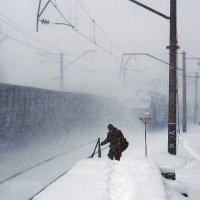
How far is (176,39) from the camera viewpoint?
55.9 feet

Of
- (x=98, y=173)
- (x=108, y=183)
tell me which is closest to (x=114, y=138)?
(x=98, y=173)

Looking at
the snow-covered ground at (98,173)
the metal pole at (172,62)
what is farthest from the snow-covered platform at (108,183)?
the metal pole at (172,62)

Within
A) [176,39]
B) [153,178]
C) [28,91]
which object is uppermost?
[176,39]

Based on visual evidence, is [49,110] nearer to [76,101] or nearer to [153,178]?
[76,101]

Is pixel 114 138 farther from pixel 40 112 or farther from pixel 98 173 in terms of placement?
pixel 40 112

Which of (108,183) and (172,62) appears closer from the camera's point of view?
(108,183)

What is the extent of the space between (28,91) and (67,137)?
6.44 m

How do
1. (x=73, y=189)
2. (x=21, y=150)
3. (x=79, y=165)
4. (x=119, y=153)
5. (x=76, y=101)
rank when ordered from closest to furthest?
(x=73, y=189) < (x=79, y=165) < (x=119, y=153) < (x=21, y=150) < (x=76, y=101)

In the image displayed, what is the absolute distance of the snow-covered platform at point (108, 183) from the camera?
231 inches

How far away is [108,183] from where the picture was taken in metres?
6.69

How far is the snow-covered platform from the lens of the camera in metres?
5.88

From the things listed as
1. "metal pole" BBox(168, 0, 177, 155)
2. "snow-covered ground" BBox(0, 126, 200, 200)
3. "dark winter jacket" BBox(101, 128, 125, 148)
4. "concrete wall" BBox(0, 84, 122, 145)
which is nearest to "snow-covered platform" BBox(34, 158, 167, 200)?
"snow-covered ground" BBox(0, 126, 200, 200)

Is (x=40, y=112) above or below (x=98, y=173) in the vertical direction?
above

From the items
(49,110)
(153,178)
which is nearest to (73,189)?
(153,178)
